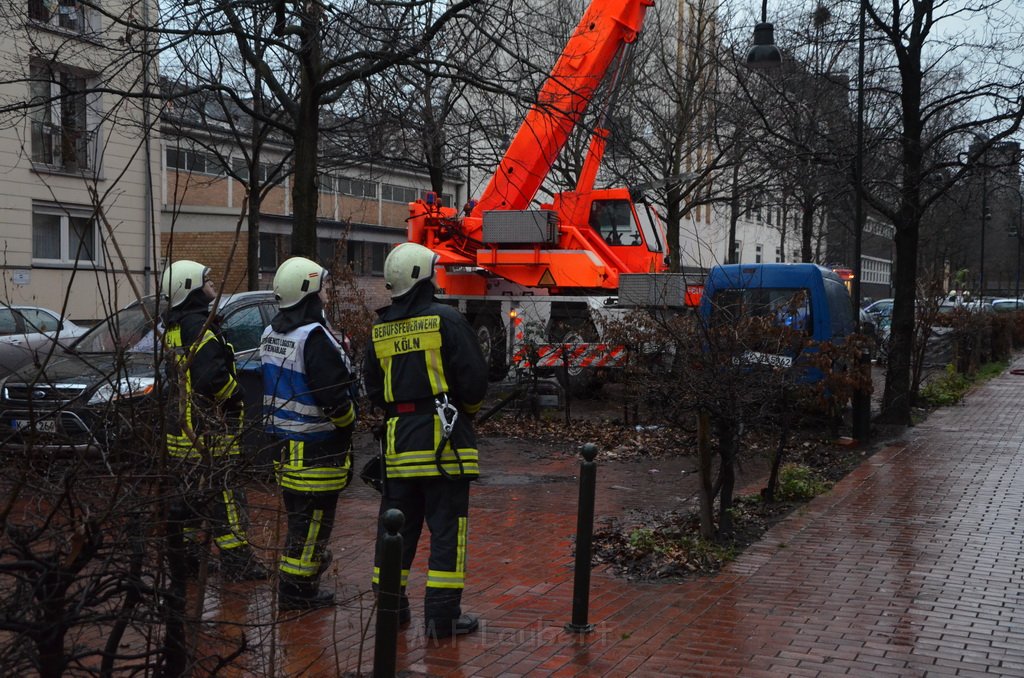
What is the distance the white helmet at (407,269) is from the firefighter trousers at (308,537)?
1.22 metres

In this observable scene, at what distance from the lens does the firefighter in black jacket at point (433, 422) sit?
221 inches

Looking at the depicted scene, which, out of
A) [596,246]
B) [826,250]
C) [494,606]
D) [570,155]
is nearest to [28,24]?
[494,606]

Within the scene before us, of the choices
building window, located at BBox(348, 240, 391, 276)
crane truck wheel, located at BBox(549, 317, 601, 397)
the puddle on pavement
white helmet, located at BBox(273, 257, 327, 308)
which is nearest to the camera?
white helmet, located at BBox(273, 257, 327, 308)

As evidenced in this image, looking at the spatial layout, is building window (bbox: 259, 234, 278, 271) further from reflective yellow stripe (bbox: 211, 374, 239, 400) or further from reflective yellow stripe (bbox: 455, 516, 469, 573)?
reflective yellow stripe (bbox: 455, 516, 469, 573)

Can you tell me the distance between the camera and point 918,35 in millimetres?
15188

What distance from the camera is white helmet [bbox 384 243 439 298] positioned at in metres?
5.79

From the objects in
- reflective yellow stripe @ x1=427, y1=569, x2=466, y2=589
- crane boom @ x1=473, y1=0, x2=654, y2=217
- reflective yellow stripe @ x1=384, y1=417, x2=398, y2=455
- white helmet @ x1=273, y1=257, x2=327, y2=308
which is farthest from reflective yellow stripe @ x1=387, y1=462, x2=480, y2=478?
crane boom @ x1=473, y1=0, x2=654, y2=217

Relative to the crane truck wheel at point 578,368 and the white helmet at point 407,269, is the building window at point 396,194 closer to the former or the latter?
the crane truck wheel at point 578,368

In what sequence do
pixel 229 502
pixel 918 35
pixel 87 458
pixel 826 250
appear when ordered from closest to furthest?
pixel 87 458 → pixel 229 502 → pixel 918 35 → pixel 826 250

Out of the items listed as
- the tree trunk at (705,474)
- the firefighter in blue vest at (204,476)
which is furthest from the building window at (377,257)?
the firefighter in blue vest at (204,476)

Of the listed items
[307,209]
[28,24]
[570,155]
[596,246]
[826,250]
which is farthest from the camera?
[826,250]

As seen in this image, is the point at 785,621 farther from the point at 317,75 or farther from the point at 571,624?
the point at 317,75

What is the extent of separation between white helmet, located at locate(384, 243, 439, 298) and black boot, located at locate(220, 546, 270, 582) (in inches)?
102

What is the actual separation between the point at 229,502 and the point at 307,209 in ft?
28.4
